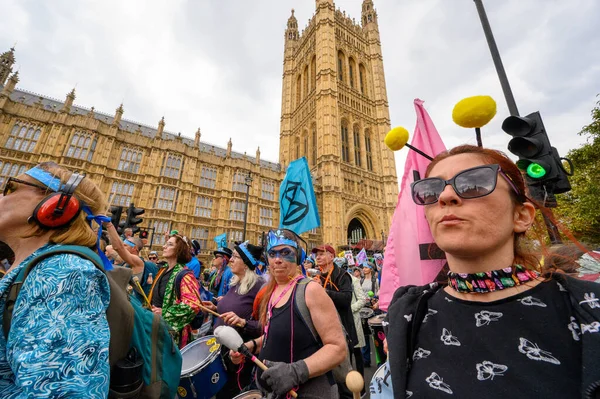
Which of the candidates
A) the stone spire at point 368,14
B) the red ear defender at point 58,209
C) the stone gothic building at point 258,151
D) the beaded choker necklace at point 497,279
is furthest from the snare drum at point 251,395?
the stone spire at point 368,14

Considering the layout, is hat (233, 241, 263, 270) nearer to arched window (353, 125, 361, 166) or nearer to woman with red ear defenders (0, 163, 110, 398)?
woman with red ear defenders (0, 163, 110, 398)

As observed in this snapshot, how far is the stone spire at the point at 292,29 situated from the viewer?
39625 mm

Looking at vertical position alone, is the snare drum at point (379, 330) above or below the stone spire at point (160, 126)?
below

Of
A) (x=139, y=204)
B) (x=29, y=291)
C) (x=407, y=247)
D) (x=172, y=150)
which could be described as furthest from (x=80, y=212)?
(x=172, y=150)

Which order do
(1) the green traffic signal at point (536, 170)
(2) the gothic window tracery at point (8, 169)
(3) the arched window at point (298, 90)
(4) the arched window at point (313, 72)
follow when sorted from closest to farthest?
(1) the green traffic signal at point (536, 170)
(2) the gothic window tracery at point (8, 169)
(4) the arched window at point (313, 72)
(3) the arched window at point (298, 90)

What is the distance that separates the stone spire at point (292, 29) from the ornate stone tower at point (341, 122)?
2286mm

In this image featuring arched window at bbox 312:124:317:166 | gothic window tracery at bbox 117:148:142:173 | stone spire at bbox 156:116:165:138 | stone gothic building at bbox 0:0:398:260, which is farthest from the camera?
arched window at bbox 312:124:317:166

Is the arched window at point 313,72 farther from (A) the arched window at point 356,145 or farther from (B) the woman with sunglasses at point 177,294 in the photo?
(B) the woman with sunglasses at point 177,294

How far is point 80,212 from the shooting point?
1.40 m

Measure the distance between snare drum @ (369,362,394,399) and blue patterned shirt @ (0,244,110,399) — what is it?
1.12 metres

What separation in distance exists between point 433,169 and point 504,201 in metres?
0.34

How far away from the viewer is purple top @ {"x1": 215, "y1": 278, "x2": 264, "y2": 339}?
277cm

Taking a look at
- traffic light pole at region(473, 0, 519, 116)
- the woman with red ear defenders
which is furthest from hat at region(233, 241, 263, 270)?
traffic light pole at region(473, 0, 519, 116)

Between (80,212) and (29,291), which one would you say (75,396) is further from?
(80,212)
